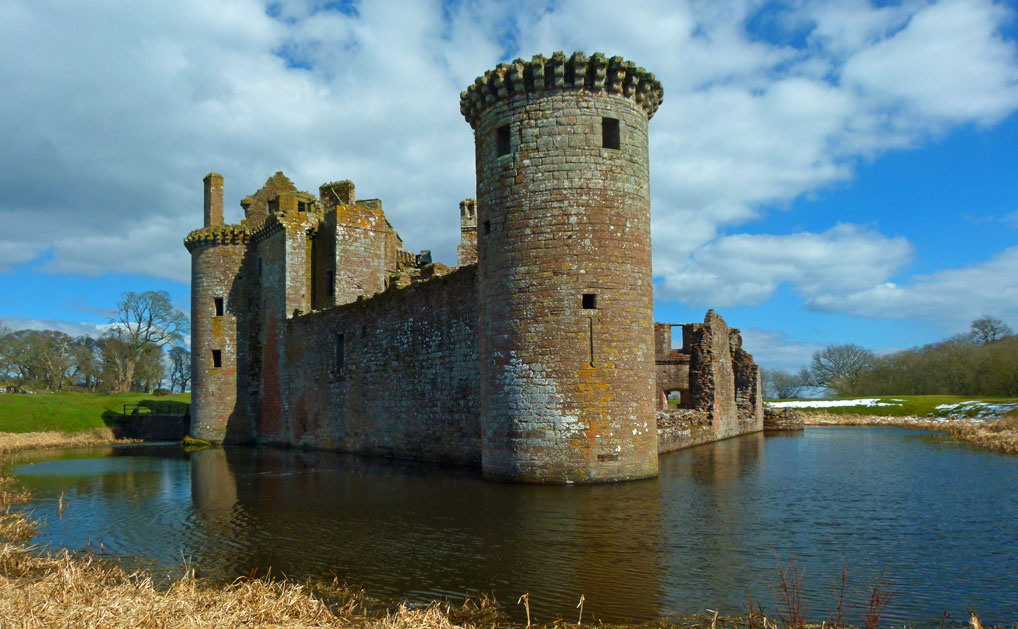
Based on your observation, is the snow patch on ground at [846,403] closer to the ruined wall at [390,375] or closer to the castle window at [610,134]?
the ruined wall at [390,375]

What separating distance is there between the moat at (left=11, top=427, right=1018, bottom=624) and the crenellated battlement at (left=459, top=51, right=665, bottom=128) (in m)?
7.39

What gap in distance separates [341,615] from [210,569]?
263 cm

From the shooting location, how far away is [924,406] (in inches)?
1563

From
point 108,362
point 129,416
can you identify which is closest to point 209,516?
point 129,416

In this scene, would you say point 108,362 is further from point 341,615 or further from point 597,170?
point 341,615

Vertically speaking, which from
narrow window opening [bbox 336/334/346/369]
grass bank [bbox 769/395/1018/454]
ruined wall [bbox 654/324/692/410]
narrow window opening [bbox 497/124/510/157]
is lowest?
grass bank [bbox 769/395/1018/454]

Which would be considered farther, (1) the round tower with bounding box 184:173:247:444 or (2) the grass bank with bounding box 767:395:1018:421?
(2) the grass bank with bounding box 767:395:1018:421

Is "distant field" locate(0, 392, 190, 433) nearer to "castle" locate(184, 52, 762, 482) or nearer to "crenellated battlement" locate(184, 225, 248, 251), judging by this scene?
"crenellated battlement" locate(184, 225, 248, 251)

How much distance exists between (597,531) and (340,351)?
15.4 meters

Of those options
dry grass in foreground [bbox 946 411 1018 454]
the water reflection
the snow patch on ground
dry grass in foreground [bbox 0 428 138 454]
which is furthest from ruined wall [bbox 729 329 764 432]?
dry grass in foreground [bbox 0 428 138 454]

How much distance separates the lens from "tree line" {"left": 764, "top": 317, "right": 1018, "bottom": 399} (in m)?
42.7

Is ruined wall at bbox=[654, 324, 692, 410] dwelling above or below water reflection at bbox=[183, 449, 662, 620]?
above

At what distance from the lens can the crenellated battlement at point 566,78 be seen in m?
13.2

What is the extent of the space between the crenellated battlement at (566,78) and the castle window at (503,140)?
56 centimetres
